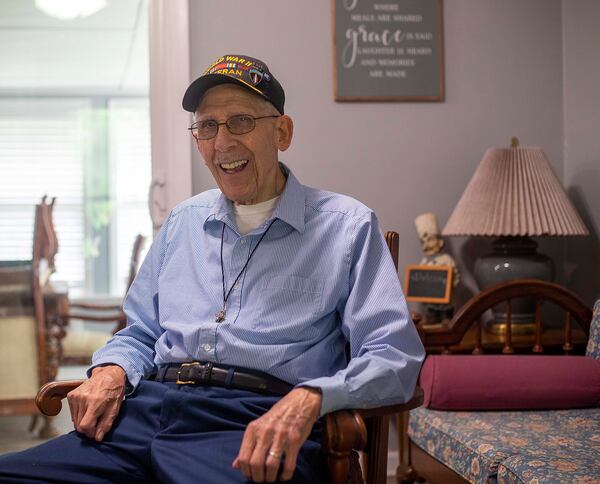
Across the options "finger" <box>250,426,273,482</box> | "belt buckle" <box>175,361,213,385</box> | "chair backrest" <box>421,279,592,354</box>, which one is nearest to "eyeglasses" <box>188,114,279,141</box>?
"belt buckle" <box>175,361,213,385</box>

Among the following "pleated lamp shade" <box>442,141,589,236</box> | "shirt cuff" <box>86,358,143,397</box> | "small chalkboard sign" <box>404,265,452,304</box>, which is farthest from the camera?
"small chalkboard sign" <box>404,265,452,304</box>

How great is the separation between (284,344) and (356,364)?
188 millimetres

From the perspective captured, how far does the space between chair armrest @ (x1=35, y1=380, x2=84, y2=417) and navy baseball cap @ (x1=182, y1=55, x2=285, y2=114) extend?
645 mm

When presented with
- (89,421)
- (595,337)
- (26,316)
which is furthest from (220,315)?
(26,316)

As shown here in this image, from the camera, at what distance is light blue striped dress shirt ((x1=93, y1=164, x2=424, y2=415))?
168 cm

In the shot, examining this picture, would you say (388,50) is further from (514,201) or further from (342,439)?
(342,439)

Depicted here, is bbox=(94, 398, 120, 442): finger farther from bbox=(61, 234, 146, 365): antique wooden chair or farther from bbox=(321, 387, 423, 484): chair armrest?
bbox=(61, 234, 146, 365): antique wooden chair

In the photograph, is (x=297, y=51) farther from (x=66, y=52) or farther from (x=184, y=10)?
(x=66, y=52)

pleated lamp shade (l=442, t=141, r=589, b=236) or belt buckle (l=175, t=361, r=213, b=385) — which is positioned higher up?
pleated lamp shade (l=442, t=141, r=589, b=236)

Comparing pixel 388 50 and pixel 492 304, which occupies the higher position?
pixel 388 50

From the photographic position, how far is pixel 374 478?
1.72 meters

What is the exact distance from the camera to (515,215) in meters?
2.88

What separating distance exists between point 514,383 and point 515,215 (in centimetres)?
67

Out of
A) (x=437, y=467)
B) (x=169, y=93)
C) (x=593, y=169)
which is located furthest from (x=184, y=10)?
(x=437, y=467)
